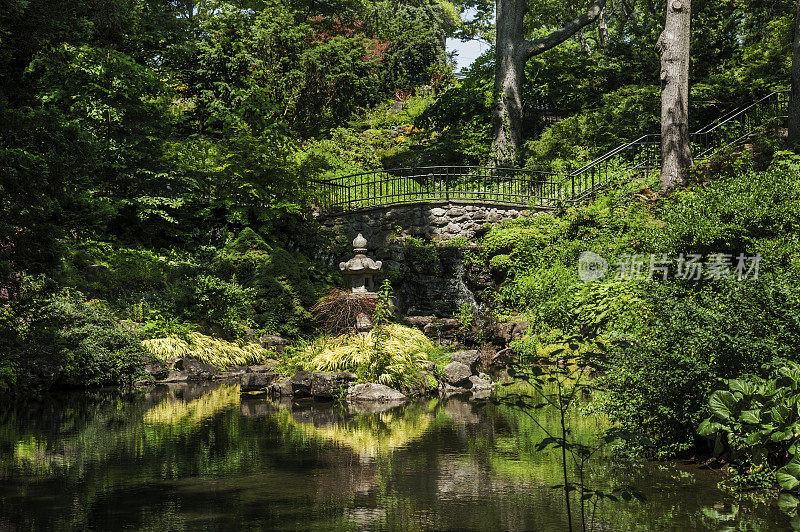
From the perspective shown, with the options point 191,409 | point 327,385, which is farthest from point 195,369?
point 327,385

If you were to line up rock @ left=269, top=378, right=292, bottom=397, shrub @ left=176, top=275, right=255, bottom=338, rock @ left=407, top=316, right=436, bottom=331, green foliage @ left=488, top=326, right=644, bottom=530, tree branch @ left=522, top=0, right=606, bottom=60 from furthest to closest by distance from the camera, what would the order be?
tree branch @ left=522, top=0, right=606, bottom=60 < rock @ left=407, top=316, right=436, bottom=331 < shrub @ left=176, top=275, right=255, bottom=338 < rock @ left=269, top=378, right=292, bottom=397 < green foliage @ left=488, top=326, right=644, bottom=530

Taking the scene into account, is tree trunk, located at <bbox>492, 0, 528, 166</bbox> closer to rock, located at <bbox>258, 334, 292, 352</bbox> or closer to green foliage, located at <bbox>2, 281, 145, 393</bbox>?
rock, located at <bbox>258, 334, 292, 352</bbox>

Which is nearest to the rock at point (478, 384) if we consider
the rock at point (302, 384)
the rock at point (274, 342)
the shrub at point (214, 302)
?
the rock at point (302, 384)

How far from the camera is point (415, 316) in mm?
16828

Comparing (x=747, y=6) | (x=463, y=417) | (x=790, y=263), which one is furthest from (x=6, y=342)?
(x=747, y=6)

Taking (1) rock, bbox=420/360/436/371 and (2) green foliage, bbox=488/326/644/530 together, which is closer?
(2) green foliage, bbox=488/326/644/530

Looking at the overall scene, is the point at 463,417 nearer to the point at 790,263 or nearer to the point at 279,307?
the point at 790,263

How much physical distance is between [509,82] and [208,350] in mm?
13534

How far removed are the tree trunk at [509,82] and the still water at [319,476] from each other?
14.5m

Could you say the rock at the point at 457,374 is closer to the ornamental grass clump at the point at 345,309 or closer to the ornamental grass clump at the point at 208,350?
the ornamental grass clump at the point at 345,309

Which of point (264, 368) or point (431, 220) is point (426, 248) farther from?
point (264, 368)

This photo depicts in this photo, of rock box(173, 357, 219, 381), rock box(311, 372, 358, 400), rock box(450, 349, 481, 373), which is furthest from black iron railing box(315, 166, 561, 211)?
rock box(311, 372, 358, 400)

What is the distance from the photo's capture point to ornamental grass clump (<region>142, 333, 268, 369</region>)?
13086mm

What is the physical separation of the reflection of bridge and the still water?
1030 cm
